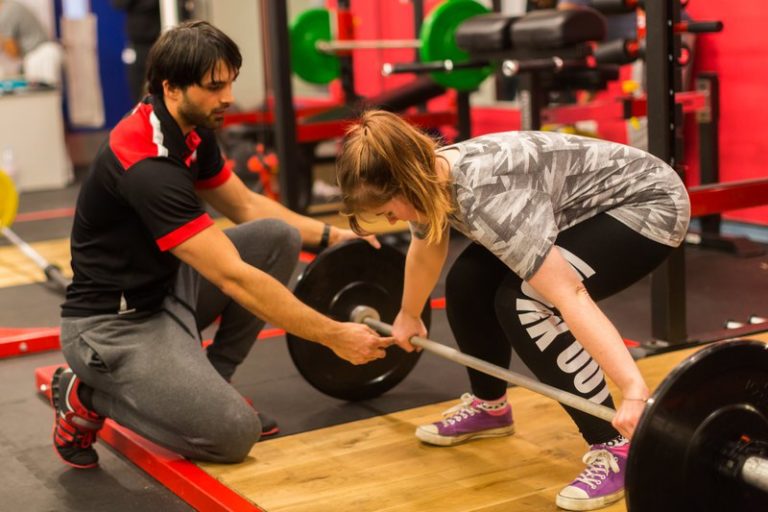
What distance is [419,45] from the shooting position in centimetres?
584

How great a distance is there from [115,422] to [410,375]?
865mm

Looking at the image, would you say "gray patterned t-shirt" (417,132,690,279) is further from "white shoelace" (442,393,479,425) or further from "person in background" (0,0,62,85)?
"person in background" (0,0,62,85)

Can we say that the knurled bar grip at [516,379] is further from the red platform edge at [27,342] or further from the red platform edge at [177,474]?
the red platform edge at [27,342]

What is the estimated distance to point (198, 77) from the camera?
2.38 m

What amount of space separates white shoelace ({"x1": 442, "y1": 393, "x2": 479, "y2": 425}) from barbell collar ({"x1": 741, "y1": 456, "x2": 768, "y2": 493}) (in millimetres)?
867

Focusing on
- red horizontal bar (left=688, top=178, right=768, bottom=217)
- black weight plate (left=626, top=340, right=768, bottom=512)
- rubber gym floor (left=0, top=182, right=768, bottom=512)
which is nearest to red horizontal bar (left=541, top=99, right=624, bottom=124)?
rubber gym floor (left=0, top=182, right=768, bottom=512)

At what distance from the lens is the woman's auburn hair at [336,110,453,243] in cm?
200

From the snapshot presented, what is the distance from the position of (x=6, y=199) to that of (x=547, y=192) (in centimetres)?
364

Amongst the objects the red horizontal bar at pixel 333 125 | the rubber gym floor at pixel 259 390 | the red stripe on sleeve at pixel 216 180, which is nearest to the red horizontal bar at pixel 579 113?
the rubber gym floor at pixel 259 390

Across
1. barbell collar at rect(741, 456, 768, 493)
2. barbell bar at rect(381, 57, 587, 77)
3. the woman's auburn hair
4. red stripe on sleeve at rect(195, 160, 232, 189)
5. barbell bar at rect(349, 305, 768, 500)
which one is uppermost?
barbell bar at rect(381, 57, 587, 77)

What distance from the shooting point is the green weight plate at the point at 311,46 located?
6.34 metres

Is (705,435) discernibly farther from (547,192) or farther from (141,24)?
(141,24)

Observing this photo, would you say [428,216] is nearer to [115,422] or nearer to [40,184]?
[115,422]

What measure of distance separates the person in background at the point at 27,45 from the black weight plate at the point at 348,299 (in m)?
6.24
